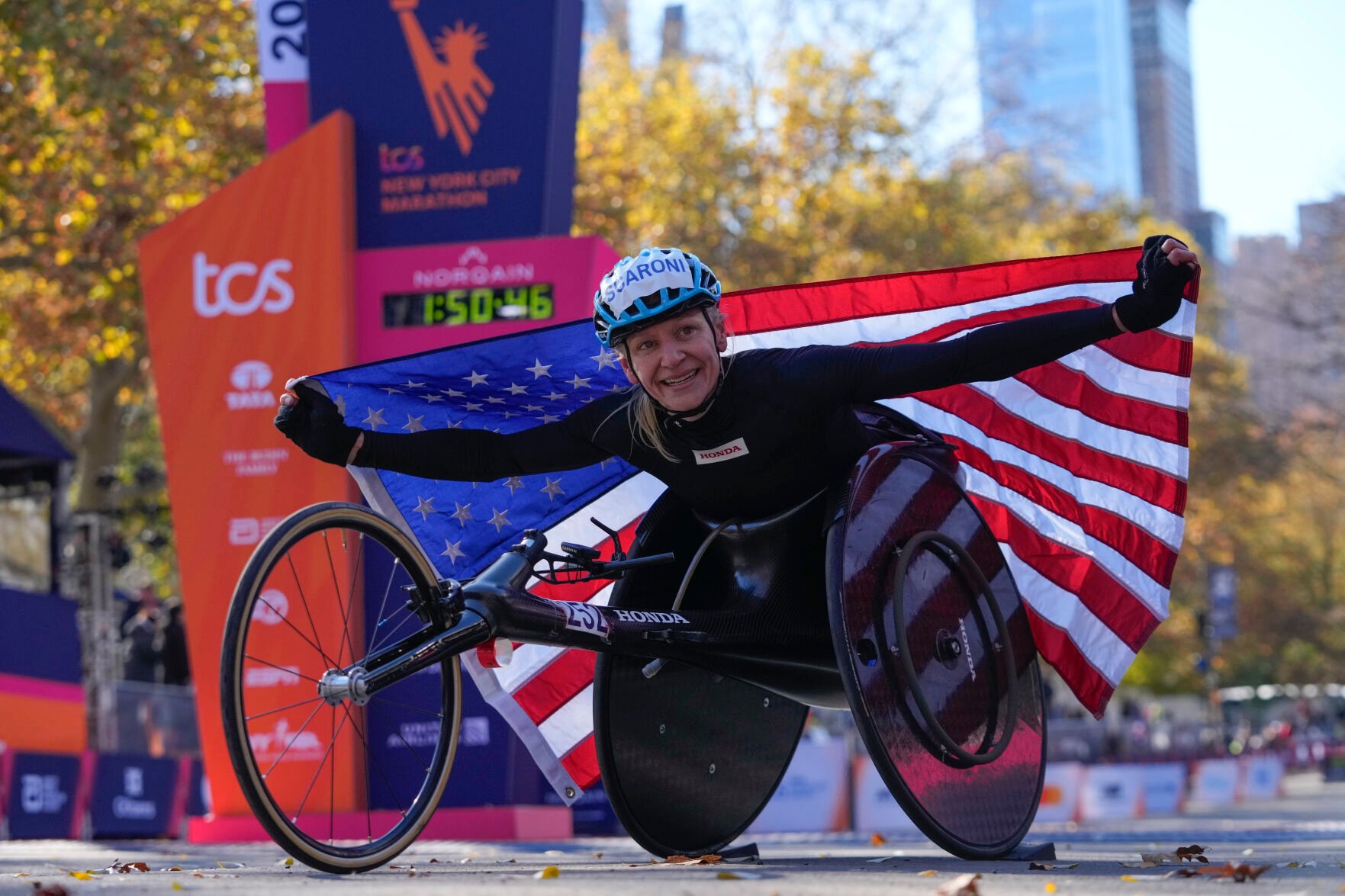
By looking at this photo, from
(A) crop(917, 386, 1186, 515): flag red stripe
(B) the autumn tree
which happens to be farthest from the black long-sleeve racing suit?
(B) the autumn tree

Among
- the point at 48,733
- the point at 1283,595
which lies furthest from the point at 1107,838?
the point at 1283,595

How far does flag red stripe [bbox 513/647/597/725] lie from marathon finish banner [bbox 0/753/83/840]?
26.6 feet

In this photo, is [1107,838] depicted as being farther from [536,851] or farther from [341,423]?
[341,423]

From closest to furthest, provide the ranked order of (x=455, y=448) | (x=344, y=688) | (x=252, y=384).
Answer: (x=344, y=688), (x=455, y=448), (x=252, y=384)

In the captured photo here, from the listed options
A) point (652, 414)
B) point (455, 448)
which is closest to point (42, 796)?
point (455, 448)

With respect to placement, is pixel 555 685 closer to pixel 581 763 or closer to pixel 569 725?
pixel 569 725

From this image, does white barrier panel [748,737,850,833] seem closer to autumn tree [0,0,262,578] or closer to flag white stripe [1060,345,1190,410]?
autumn tree [0,0,262,578]

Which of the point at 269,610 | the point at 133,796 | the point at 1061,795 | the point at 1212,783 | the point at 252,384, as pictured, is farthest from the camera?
the point at 1212,783

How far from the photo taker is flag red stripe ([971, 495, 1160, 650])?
6520 mm

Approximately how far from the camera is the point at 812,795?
685 inches

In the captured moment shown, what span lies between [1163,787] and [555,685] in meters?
18.9

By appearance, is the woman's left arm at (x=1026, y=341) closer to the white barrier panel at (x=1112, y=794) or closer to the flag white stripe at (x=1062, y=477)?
the flag white stripe at (x=1062, y=477)

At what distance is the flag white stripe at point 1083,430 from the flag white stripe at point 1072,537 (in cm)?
29

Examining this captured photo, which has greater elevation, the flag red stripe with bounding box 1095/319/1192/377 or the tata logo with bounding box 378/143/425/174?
the tata logo with bounding box 378/143/425/174
